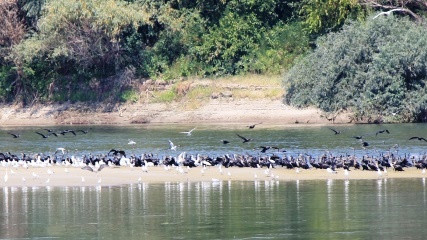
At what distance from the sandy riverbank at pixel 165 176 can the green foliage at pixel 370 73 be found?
18.1 meters

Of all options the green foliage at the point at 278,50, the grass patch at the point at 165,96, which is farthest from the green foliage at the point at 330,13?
the grass patch at the point at 165,96

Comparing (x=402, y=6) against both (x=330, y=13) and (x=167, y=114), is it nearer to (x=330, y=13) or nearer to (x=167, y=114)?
(x=330, y=13)

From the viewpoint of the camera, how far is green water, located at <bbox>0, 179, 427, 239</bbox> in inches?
1046

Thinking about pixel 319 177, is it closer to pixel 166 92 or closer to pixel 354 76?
pixel 354 76

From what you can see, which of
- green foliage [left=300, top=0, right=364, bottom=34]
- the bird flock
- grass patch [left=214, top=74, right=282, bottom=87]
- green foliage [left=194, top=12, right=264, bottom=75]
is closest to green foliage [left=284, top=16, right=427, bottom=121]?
green foliage [left=300, top=0, right=364, bottom=34]

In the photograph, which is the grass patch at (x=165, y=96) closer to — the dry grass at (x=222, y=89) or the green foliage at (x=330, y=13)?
the dry grass at (x=222, y=89)

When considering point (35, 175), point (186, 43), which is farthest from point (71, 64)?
point (35, 175)

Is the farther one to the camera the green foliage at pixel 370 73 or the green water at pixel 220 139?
the green foliage at pixel 370 73

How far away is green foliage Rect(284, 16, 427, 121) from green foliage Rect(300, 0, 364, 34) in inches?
76.1

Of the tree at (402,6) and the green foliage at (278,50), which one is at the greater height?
the tree at (402,6)

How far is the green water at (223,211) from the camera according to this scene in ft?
87.1

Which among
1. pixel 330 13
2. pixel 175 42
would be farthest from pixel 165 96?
pixel 330 13

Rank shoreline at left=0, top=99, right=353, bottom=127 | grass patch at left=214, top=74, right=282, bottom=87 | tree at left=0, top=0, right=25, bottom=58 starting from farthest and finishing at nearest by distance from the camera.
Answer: tree at left=0, top=0, right=25, bottom=58 < grass patch at left=214, top=74, right=282, bottom=87 < shoreline at left=0, top=99, right=353, bottom=127

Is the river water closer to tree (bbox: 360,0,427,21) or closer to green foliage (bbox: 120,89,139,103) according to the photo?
tree (bbox: 360,0,427,21)
